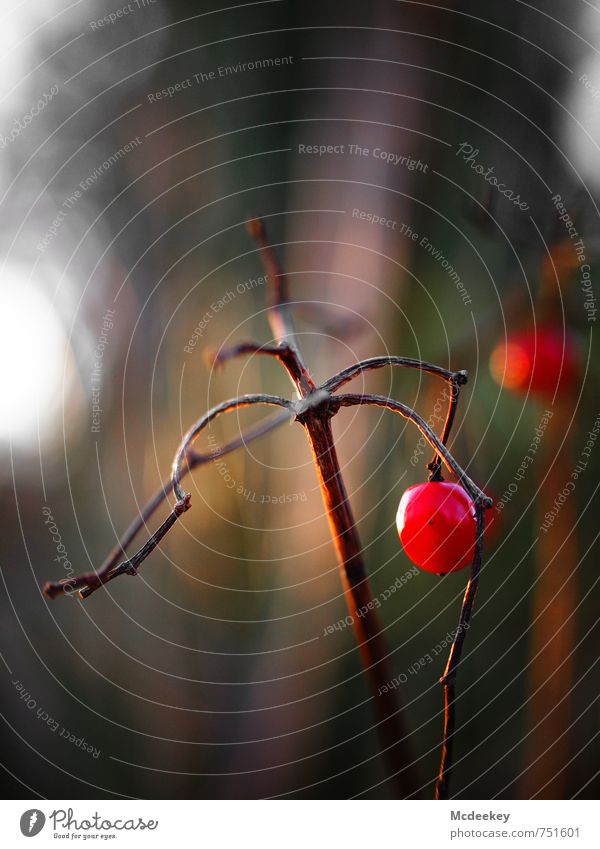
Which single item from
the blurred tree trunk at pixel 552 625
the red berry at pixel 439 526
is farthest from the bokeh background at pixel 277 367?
the red berry at pixel 439 526

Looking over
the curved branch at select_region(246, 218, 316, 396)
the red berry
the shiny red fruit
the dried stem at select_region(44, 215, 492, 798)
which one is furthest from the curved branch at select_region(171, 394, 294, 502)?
the shiny red fruit

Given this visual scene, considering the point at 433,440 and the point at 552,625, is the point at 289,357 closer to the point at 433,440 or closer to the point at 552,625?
the point at 433,440

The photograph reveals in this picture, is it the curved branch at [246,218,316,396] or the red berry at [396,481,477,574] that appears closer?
the red berry at [396,481,477,574]

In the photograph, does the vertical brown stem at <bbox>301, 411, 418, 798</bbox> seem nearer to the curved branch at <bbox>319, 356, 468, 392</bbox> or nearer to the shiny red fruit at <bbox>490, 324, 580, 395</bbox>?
the curved branch at <bbox>319, 356, 468, 392</bbox>

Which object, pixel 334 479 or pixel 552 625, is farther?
pixel 552 625


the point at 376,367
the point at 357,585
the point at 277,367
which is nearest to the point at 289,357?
the point at 376,367
